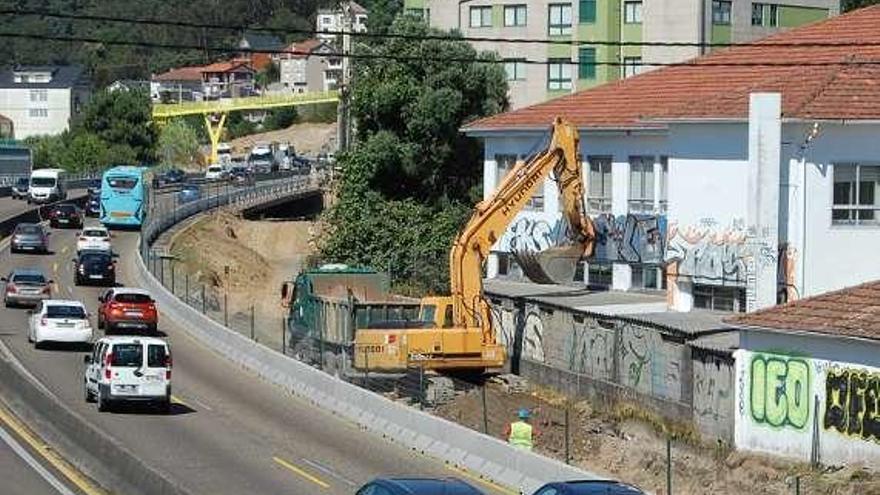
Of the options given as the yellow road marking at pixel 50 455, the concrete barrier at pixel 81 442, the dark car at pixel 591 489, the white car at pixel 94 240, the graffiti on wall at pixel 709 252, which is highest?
the graffiti on wall at pixel 709 252

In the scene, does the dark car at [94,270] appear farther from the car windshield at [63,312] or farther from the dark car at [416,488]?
the dark car at [416,488]

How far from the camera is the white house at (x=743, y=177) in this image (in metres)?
46.3

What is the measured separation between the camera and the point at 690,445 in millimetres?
40531

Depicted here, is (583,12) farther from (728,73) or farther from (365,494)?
(365,494)

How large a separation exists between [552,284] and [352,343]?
1080cm

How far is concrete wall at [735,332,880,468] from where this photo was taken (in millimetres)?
35625

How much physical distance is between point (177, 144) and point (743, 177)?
478ft

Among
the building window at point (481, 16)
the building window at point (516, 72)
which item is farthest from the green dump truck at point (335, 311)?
the building window at point (481, 16)

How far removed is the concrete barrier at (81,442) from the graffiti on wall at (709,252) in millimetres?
18354

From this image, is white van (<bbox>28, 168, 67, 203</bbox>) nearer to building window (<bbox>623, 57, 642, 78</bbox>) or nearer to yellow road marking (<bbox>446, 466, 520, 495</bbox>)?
building window (<bbox>623, 57, 642, 78</bbox>)

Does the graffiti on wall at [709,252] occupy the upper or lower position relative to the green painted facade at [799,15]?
lower

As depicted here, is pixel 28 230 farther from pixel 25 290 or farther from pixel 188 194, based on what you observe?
pixel 188 194

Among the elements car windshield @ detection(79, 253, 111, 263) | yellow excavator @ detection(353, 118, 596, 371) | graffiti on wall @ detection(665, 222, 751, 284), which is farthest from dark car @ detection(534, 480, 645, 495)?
car windshield @ detection(79, 253, 111, 263)

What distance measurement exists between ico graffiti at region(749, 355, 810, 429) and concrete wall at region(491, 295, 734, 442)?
1220mm
